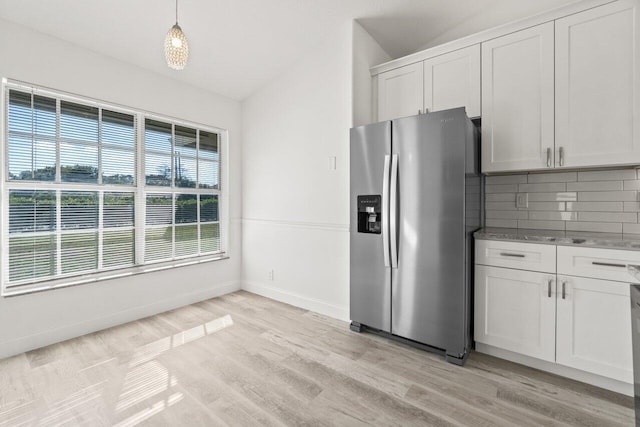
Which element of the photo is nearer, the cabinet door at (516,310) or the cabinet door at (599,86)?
the cabinet door at (599,86)

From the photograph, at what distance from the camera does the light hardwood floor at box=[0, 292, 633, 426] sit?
1.67 meters

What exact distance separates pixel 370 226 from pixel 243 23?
2.28 metres

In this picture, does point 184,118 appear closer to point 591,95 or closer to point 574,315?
point 591,95

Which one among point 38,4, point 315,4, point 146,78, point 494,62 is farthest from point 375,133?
point 38,4

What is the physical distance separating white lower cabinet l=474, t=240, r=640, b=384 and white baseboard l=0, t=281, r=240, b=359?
3.02 meters

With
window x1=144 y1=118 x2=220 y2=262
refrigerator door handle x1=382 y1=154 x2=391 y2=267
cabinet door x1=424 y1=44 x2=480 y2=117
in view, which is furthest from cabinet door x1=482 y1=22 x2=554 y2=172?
window x1=144 y1=118 x2=220 y2=262

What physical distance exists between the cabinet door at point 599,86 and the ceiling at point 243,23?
2.04 feet

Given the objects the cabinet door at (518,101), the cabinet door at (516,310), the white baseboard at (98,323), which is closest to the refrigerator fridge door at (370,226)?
the cabinet door at (516,310)

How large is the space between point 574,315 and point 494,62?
1959mm

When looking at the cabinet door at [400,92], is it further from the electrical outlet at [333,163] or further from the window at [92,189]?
the window at [92,189]

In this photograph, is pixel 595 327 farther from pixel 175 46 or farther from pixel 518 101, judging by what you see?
pixel 175 46

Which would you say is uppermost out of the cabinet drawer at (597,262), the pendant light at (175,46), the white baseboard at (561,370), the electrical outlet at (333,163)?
the pendant light at (175,46)

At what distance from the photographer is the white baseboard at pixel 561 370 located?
184 centimetres

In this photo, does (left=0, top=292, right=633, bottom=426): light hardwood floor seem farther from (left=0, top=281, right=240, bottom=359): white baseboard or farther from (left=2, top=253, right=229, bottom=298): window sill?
(left=2, top=253, right=229, bottom=298): window sill
